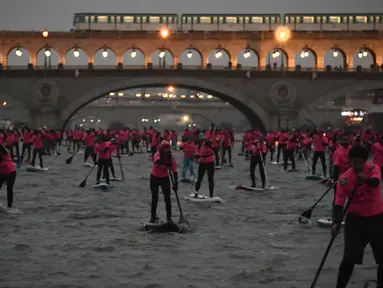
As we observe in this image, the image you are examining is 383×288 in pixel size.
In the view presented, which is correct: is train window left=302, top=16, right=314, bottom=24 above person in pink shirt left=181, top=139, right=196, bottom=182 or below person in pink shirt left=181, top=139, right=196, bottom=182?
above

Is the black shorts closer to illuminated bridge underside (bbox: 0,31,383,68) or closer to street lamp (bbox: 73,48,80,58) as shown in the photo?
illuminated bridge underside (bbox: 0,31,383,68)

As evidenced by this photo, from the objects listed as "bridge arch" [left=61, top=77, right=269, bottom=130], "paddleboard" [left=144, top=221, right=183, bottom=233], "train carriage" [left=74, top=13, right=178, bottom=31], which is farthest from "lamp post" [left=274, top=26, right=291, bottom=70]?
"paddleboard" [left=144, top=221, right=183, bottom=233]

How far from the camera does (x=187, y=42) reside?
6700 centimetres

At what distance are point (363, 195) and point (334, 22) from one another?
206ft

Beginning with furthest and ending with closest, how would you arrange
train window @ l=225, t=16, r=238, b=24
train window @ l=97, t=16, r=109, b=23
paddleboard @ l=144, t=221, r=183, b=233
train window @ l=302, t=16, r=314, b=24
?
train window @ l=302, t=16, r=314, b=24, train window @ l=225, t=16, r=238, b=24, train window @ l=97, t=16, r=109, b=23, paddleboard @ l=144, t=221, r=183, b=233

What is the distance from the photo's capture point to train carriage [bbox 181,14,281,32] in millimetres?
68125

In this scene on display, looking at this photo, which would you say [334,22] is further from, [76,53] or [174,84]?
[76,53]

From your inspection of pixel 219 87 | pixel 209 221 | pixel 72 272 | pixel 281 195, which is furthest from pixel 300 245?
pixel 219 87

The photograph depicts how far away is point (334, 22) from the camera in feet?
225

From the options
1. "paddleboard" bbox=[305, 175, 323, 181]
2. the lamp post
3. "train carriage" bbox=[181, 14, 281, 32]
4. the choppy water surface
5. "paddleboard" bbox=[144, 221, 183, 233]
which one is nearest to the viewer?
the choppy water surface

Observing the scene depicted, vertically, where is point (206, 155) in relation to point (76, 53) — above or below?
below

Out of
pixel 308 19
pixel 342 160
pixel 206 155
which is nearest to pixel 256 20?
pixel 308 19

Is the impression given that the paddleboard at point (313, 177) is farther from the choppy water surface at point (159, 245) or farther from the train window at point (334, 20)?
the train window at point (334, 20)

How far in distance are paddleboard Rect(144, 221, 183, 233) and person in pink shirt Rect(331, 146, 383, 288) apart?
611 centimetres
